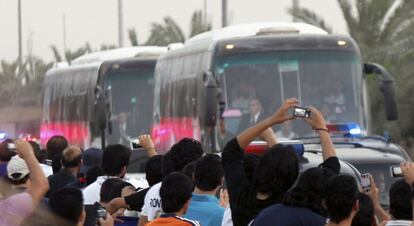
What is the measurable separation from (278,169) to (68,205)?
1.21 metres

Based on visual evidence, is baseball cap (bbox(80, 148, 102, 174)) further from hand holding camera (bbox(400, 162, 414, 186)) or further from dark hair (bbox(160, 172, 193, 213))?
hand holding camera (bbox(400, 162, 414, 186))

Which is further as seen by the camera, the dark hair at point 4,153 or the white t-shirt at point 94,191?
the dark hair at point 4,153

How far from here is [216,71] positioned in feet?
80.9

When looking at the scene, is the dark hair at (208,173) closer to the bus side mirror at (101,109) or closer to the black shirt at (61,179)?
the black shirt at (61,179)

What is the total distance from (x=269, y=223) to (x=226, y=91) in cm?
1617

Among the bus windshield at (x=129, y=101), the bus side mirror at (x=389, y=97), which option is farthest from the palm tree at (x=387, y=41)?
the bus side mirror at (x=389, y=97)

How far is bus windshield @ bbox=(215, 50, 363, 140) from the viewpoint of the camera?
24.0 meters

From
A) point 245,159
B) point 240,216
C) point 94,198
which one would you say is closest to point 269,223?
point 240,216

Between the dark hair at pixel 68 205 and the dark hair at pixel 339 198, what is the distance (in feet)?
4.26

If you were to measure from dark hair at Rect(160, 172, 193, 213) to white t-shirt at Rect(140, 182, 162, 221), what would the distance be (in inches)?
37.4

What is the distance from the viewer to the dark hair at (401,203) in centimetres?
913

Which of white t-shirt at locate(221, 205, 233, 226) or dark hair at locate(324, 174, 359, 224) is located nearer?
dark hair at locate(324, 174, 359, 224)

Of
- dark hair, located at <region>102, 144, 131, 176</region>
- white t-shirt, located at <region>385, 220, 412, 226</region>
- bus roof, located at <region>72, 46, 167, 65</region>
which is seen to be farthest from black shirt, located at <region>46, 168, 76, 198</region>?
bus roof, located at <region>72, 46, 167, 65</region>

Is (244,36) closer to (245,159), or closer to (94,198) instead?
(94,198)
